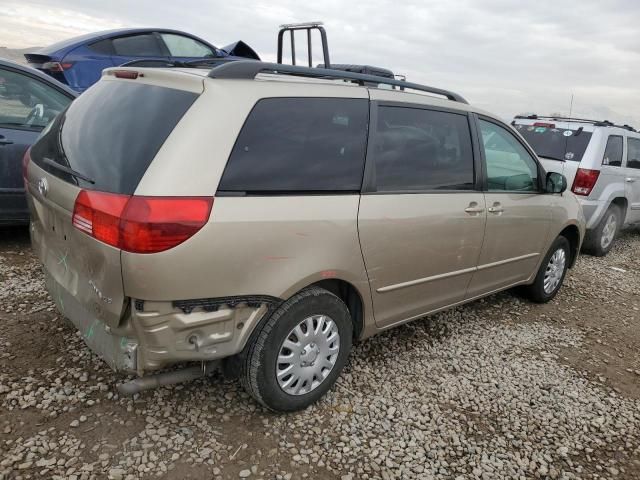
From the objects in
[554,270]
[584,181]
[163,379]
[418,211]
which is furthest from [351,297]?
[584,181]

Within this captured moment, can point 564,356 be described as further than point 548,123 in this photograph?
No

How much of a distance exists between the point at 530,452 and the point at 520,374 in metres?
0.82

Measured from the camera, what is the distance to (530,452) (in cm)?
264

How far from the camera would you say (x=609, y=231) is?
6.82 m

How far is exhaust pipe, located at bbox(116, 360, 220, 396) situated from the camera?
→ 89.4 inches

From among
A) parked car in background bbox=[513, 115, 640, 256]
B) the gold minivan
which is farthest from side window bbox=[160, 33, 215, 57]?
the gold minivan

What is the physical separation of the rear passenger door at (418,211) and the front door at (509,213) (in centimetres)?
18

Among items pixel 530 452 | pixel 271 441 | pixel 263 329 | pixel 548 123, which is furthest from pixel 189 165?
pixel 548 123

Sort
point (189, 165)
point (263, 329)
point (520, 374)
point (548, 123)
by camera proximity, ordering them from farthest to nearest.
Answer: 1. point (548, 123)
2. point (520, 374)
3. point (263, 329)
4. point (189, 165)

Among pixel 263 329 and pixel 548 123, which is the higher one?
pixel 548 123

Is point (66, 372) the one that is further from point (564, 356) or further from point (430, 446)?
point (564, 356)

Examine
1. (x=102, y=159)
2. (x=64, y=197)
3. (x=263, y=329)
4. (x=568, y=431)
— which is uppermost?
(x=102, y=159)

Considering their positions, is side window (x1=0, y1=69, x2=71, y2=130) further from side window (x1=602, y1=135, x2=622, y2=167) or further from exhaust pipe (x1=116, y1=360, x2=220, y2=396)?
side window (x1=602, y1=135, x2=622, y2=167)

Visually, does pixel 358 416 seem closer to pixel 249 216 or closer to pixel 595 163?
pixel 249 216
